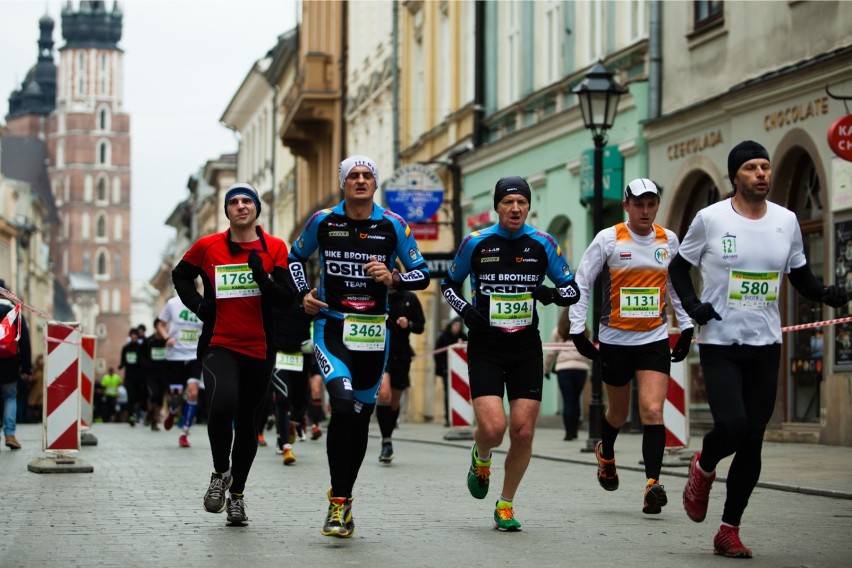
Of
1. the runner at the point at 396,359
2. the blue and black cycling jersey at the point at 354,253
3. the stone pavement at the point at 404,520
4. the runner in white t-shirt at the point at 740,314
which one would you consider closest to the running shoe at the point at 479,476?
the stone pavement at the point at 404,520

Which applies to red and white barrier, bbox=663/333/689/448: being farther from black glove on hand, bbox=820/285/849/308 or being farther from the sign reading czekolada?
black glove on hand, bbox=820/285/849/308

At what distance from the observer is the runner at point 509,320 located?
385 inches

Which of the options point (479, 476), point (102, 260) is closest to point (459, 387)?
point (479, 476)

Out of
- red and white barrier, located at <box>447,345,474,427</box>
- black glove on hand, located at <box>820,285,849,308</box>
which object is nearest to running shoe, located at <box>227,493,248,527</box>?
black glove on hand, located at <box>820,285,849,308</box>

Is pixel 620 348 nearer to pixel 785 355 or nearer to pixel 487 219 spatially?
pixel 785 355

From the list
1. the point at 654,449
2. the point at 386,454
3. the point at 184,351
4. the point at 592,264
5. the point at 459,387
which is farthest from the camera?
A: the point at 459,387

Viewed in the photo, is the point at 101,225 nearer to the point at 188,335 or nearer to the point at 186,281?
the point at 188,335

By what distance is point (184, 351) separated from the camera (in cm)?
2136

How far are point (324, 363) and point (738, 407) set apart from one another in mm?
2273

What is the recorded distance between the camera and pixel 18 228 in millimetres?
116500

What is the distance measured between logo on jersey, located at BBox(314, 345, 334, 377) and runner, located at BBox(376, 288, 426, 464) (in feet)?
19.9

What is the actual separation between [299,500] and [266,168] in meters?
65.7

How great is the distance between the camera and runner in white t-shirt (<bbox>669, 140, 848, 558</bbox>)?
8602mm

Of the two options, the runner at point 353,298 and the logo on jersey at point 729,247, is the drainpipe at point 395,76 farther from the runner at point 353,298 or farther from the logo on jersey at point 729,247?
the logo on jersey at point 729,247
